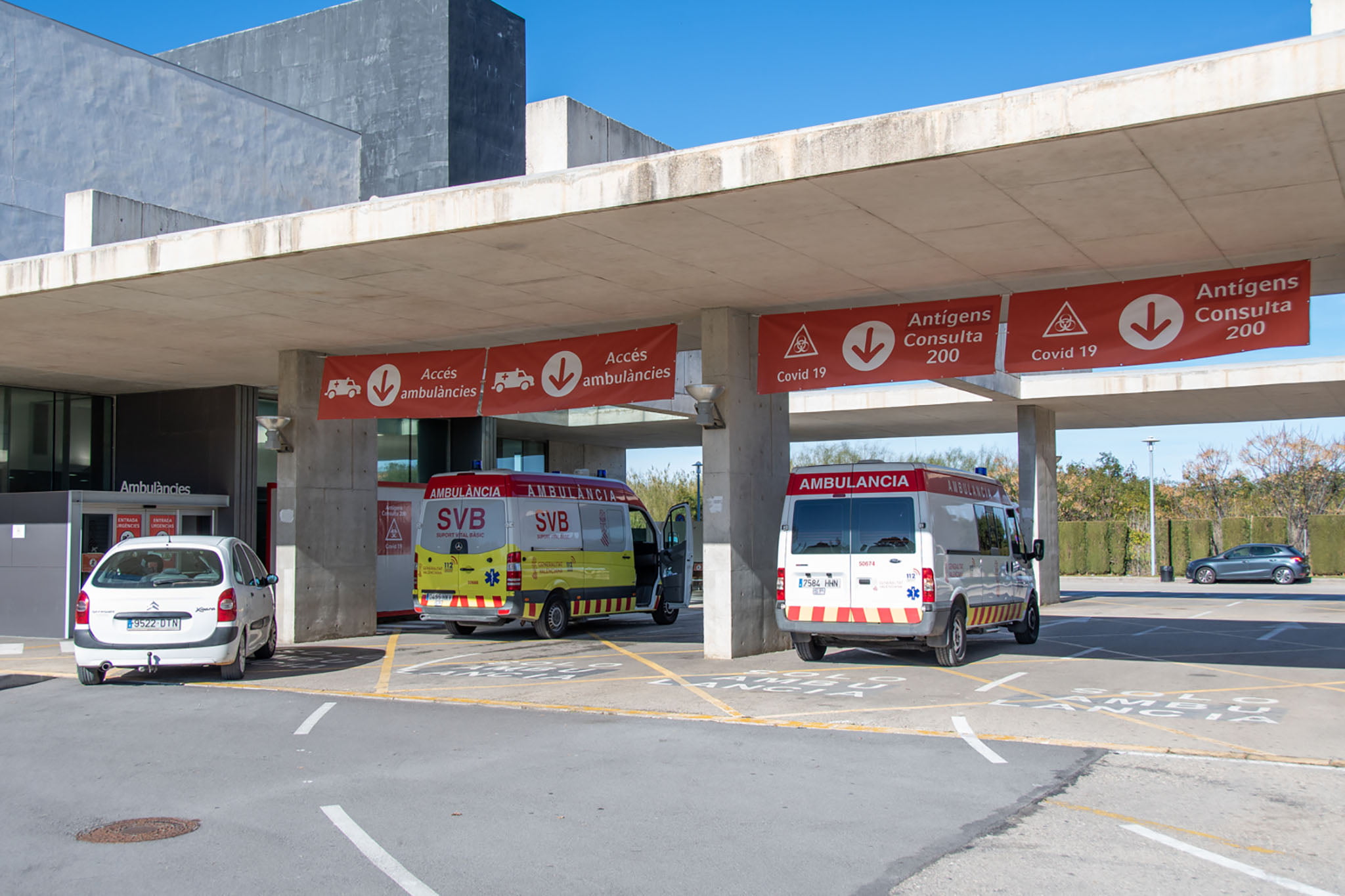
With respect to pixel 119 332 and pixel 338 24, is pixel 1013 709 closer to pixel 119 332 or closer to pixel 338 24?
pixel 119 332

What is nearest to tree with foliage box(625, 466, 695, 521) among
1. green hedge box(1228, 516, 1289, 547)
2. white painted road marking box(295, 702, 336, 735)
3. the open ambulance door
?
green hedge box(1228, 516, 1289, 547)

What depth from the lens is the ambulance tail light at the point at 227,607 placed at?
12.2m

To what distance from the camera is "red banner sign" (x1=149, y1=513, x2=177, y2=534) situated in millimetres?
19470

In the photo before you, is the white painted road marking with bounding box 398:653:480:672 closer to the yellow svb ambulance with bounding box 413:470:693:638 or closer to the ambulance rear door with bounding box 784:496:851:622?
the yellow svb ambulance with bounding box 413:470:693:638

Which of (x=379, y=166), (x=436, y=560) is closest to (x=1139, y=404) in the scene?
(x=436, y=560)

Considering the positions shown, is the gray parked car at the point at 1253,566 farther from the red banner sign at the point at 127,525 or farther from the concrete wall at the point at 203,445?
the red banner sign at the point at 127,525

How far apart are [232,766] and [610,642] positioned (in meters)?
9.63

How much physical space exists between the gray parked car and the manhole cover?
122 ft

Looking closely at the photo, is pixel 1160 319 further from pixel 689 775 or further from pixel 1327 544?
pixel 1327 544

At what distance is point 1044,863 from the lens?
17.9ft

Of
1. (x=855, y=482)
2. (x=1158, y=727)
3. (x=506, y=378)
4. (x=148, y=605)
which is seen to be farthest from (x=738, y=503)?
(x=148, y=605)

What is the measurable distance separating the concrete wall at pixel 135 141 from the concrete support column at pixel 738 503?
1263 cm

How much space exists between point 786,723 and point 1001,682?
142 inches

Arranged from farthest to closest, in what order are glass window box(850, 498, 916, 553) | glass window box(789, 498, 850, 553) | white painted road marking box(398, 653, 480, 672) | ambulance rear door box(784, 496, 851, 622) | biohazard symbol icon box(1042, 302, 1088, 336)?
white painted road marking box(398, 653, 480, 672)
glass window box(789, 498, 850, 553)
ambulance rear door box(784, 496, 851, 622)
glass window box(850, 498, 916, 553)
biohazard symbol icon box(1042, 302, 1088, 336)
